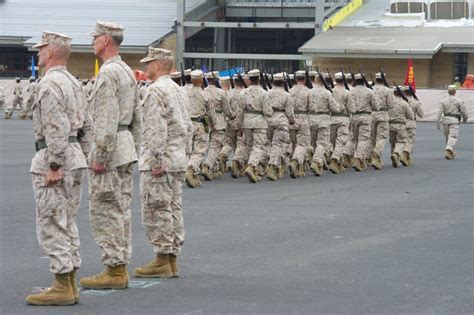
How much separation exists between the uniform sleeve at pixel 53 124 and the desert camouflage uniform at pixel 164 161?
1406 mm

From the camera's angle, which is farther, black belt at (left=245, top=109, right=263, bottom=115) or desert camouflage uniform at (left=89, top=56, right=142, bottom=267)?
black belt at (left=245, top=109, right=263, bottom=115)

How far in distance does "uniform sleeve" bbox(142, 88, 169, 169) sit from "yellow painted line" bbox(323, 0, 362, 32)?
45773mm

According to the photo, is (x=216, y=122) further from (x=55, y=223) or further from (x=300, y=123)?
(x=55, y=223)

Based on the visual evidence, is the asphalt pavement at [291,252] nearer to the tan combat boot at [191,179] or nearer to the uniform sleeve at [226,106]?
the tan combat boot at [191,179]

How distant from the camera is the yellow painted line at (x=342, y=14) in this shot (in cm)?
5596

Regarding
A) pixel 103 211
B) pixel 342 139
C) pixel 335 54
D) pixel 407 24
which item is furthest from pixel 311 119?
pixel 407 24

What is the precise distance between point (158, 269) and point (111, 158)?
4.00ft

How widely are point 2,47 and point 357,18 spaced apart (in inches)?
683

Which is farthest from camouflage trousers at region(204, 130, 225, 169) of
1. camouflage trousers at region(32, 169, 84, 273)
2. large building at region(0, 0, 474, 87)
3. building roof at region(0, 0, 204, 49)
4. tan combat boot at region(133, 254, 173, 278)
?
building roof at region(0, 0, 204, 49)

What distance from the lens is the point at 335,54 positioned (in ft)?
170

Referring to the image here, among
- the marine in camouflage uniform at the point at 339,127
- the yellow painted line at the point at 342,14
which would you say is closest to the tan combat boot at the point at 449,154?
the marine in camouflage uniform at the point at 339,127

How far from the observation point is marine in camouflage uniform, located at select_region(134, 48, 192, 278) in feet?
33.1

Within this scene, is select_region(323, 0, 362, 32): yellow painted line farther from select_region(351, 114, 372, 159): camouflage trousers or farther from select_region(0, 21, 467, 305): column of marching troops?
select_region(0, 21, 467, 305): column of marching troops

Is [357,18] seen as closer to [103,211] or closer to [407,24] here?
[407,24]
